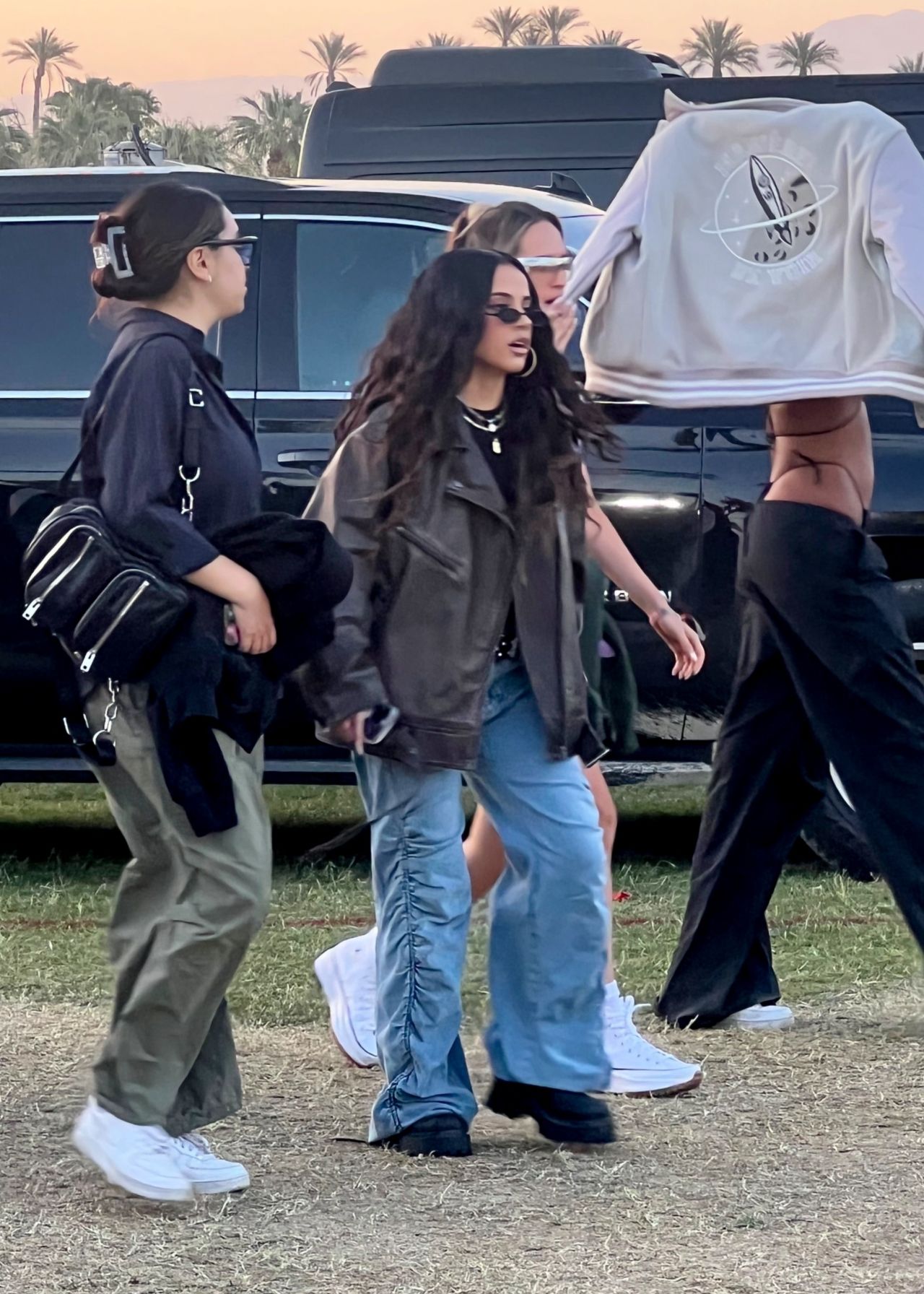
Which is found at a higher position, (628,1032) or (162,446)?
(162,446)

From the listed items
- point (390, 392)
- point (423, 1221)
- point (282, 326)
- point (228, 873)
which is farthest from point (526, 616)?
point (282, 326)

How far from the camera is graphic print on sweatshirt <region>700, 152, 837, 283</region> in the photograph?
452 centimetres

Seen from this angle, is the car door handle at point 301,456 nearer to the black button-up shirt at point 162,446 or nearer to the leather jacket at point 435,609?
the leather jacket at point 435,609

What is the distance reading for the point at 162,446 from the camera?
3.42 meters

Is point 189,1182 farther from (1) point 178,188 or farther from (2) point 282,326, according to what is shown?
(2) point 282,326

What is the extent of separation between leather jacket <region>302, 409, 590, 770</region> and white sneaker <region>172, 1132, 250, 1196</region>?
71cm

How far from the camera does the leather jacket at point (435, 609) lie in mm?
3781

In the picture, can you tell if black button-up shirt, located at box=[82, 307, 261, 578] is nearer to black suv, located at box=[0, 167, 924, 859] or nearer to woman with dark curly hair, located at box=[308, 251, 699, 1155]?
woman with dark curly hair, located at box=[308, 251, 699, 1155]

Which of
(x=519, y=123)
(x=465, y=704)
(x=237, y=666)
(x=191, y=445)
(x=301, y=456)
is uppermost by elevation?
(x=519, y=123)

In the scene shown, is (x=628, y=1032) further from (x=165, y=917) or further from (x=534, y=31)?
(x=534, y=31)

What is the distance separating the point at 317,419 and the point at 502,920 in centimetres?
266

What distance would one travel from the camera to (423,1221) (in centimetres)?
349

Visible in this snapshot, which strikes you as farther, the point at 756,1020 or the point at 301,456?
the point at 301,456

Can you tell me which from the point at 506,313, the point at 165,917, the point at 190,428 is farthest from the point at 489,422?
the point at 165,917
